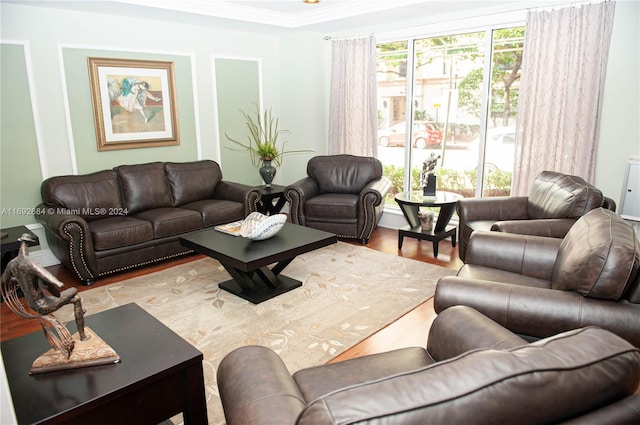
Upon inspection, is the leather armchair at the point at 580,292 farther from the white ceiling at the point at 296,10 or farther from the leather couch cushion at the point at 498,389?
the white ceiling at the point at 296,10

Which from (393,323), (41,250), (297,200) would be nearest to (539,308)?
(393,323)

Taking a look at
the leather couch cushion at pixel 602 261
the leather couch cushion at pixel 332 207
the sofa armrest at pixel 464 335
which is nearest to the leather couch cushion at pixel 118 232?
the leather couch cushion at pixel 332 207

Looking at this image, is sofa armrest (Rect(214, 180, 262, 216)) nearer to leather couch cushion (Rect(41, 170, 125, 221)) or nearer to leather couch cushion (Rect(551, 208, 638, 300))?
leather couch cushion (Rect(41, 170, 125, 221))

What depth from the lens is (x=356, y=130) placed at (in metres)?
5.67

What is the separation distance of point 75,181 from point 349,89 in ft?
11.0

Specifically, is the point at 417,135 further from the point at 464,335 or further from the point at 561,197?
the point at 464,335

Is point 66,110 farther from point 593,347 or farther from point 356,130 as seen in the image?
point 593,347

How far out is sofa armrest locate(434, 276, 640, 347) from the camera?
190cm

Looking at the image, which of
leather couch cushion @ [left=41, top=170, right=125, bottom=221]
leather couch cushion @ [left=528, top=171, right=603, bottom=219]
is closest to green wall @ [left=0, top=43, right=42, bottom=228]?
leather couch cushion @ [left=41, top=170, right=125, bottom=221]

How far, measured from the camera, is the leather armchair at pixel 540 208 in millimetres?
3301

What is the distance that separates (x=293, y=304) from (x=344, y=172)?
2435 mm

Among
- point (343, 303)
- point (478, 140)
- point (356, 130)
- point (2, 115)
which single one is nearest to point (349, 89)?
point (356, 130)

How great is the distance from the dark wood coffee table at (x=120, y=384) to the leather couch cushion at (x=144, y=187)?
2898 mm

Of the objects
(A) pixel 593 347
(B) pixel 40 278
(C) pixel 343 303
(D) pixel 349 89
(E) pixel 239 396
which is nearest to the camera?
(A) pixel 593 347
